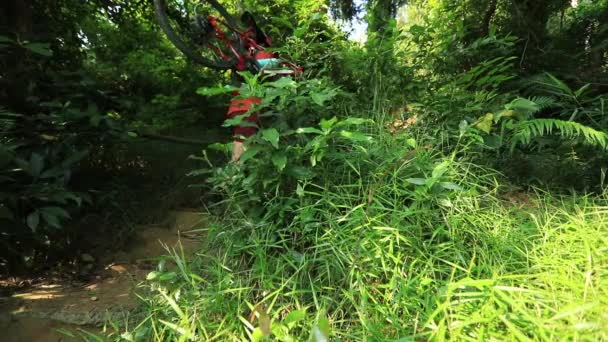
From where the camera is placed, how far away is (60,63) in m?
3.65

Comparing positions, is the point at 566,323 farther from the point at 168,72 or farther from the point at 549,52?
the point at 168,72

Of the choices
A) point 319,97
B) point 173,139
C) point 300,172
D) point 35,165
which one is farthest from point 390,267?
point 173,139

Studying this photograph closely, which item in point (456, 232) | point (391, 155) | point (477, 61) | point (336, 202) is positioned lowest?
point (456, 232)

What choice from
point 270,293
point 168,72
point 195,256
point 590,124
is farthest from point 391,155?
point 168,72

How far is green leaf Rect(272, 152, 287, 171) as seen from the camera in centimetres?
168

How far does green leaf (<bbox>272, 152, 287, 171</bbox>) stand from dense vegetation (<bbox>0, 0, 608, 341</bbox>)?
0.02 meters

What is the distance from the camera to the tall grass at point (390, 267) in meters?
1.20

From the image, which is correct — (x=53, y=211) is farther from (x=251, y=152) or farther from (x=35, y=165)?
(x=251, y=152)

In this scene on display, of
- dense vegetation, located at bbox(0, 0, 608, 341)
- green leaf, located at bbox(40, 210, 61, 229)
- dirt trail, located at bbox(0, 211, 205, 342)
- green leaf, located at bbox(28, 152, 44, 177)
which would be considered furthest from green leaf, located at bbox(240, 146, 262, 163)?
green leaf, located at bbox(28, 152, 44, 177)

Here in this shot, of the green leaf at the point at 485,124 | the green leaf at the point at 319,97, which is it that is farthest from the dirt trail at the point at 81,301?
the green leaf at the point at 485,124

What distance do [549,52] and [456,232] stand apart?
2.90 metres

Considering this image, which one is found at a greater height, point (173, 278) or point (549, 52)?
point (549, 52)

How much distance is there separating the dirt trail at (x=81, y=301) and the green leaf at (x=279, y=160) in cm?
71

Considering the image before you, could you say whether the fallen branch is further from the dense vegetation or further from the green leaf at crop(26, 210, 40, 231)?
the green leaf at crop(26, 210, 40, 231)
